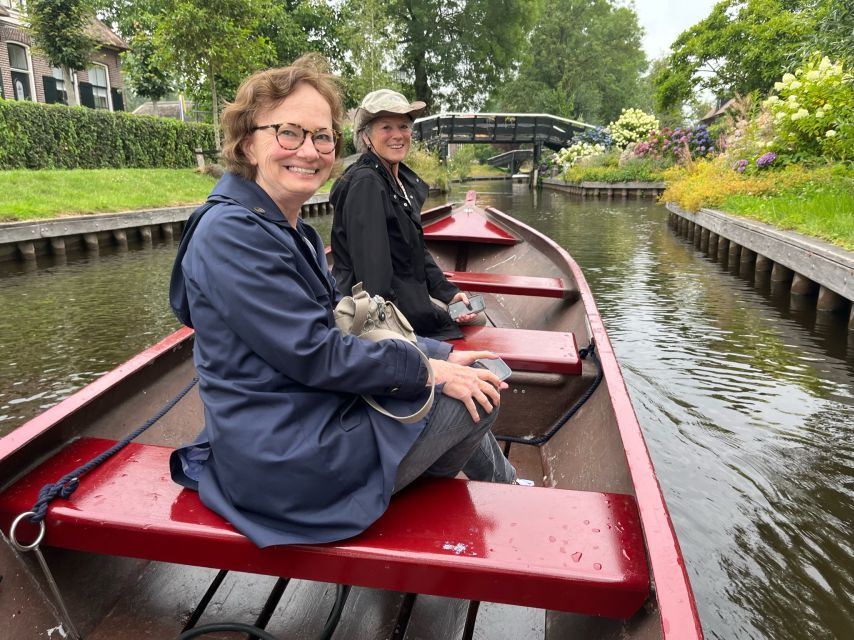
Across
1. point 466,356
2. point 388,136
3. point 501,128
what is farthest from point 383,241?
point 501,128

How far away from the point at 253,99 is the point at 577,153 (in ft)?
99.4

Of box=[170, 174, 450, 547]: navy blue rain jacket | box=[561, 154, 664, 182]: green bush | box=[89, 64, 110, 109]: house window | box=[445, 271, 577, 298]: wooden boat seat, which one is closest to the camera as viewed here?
box=[170, 174, 450, 547]: navy blue rain jacket

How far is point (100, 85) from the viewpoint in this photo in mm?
24438

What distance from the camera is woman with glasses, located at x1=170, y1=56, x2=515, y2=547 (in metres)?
1.29

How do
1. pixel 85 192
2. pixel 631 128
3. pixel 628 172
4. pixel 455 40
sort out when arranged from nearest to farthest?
pixel 85 192
pixel 628 172
pixel 631 128
pixel 455 40

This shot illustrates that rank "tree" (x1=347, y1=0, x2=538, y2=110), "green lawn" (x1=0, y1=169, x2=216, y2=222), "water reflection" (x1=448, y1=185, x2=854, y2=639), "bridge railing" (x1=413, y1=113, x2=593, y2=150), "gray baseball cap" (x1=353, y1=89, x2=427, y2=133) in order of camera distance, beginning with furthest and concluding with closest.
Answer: "bridge railing" (x1=413, y1=113, x2=593, y2=150)
"tree" (x1=347, y1=0, x2=538, y2=110)
"green lawn" (x1=0, y1=169, x2=216, y2=222)
"gray baseball cap" (x1=353, y1=89, x2=427, y2=133)
"water reflection" (x1=448, y1=185, x2=854, y2=639)

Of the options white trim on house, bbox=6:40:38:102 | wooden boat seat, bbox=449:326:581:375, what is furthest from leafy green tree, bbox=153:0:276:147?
wooden boat seat, bbox=449:326:581:375

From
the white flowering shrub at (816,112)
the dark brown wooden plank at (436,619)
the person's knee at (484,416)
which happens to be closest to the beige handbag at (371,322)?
the person's knee at (484,416)

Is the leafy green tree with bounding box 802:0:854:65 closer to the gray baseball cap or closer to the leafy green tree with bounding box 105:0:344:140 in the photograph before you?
the gray baseball cap

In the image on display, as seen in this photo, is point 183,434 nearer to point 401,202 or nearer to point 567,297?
point 401,202

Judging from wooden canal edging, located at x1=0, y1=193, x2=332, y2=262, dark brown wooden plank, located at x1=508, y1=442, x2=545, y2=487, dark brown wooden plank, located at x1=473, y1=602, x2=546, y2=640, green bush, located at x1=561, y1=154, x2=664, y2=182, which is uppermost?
green bush, located at x1=561, y1=154, x2=664, y2=182

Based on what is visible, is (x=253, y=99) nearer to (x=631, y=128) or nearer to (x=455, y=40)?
(x=631, y=128)

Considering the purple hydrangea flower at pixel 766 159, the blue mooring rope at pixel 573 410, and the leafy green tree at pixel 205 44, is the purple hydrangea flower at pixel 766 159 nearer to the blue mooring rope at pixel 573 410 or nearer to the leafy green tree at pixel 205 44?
the leafy green tree at pixel 205 44

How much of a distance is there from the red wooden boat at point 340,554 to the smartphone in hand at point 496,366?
0.33 m
